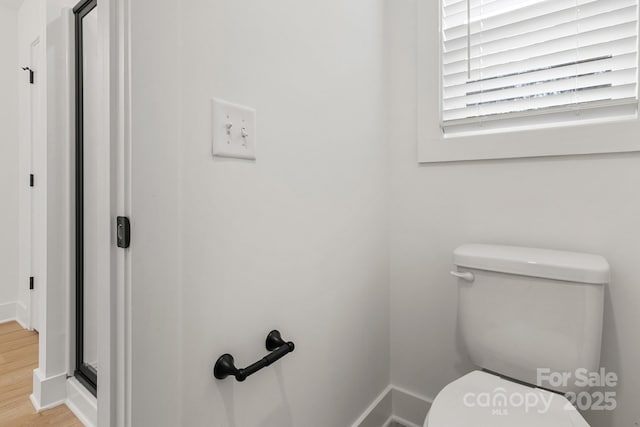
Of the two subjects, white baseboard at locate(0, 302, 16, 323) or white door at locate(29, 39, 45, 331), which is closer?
white door at locate(29, 39, 45, 331)

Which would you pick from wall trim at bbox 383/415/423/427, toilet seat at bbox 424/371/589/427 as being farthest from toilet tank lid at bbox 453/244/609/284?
wall trim at bbox 383/415/423/427

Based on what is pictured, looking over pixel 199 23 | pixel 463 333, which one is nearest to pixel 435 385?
pixel 463 333

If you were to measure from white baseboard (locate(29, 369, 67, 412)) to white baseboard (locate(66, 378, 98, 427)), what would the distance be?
0.09ft

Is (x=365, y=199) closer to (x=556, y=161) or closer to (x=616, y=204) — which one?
(x=556, y=161)

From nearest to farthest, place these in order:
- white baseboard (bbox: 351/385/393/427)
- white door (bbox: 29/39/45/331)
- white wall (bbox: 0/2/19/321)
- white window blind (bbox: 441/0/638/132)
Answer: white window blind (bbox: 441/0/638/132) → white baseboard (bbox: 351/385/393/427) → white door (bbox: 29/39/45/331) → white wall (bbox: 0/2/19/321)

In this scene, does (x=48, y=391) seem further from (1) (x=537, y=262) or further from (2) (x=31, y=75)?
(1) (x=537, y=262)

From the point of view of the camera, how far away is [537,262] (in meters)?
0.95

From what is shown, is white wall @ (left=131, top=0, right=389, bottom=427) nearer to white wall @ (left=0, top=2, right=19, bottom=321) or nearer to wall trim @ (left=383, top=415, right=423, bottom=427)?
wall trim @ (left=383, top=415, right=423, bottom=427)

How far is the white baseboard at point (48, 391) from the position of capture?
4.75 ft

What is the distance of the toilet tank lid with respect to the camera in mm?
886

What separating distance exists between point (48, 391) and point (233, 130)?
5.29 feet

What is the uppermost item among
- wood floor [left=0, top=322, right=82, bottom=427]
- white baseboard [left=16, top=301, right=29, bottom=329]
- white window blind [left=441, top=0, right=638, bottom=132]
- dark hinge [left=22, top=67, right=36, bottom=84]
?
dark hinge [left=22, top=67, right=36, bottom=84]

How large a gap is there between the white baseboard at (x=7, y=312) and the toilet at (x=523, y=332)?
10.1 feet

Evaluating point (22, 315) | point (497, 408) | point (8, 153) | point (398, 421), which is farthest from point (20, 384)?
point (497, 408)
